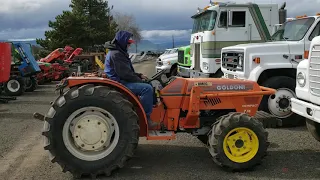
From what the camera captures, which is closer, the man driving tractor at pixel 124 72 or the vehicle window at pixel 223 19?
the man driving tractor at pixel 124 72

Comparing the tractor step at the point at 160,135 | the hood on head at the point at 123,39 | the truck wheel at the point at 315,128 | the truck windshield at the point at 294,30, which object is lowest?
the truck wheel at the point at 315,128

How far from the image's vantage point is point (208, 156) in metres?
5.88

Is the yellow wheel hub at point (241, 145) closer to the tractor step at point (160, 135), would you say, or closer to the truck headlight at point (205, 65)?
the tractor step at point (160, 135)

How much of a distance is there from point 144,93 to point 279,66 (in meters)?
3.99

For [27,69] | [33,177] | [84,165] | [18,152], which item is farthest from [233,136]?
[27,69]

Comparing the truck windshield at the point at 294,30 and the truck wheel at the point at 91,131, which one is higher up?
the truck windshield at the point at 294,30

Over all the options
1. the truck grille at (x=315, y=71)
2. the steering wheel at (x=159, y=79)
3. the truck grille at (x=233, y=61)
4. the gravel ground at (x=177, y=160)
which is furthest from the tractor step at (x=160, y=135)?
the truck grille at (x=233, y=61)

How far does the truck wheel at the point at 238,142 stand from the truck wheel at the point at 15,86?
11.2m

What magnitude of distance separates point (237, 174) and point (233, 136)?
52cm

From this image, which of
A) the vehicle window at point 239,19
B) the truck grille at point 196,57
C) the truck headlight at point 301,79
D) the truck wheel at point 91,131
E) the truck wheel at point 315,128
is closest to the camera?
the truck wheel at point 91,131

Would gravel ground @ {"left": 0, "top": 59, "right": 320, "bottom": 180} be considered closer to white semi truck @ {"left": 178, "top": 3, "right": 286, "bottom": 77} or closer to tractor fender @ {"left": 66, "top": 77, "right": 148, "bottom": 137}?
tractor fender @ {"left": 66, "top": 77, "right": 148, "bottom": 137}

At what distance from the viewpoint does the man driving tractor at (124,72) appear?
526cm

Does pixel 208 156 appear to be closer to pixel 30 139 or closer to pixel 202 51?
pixel 30 139

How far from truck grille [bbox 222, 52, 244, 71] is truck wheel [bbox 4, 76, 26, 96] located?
28.2 feet
